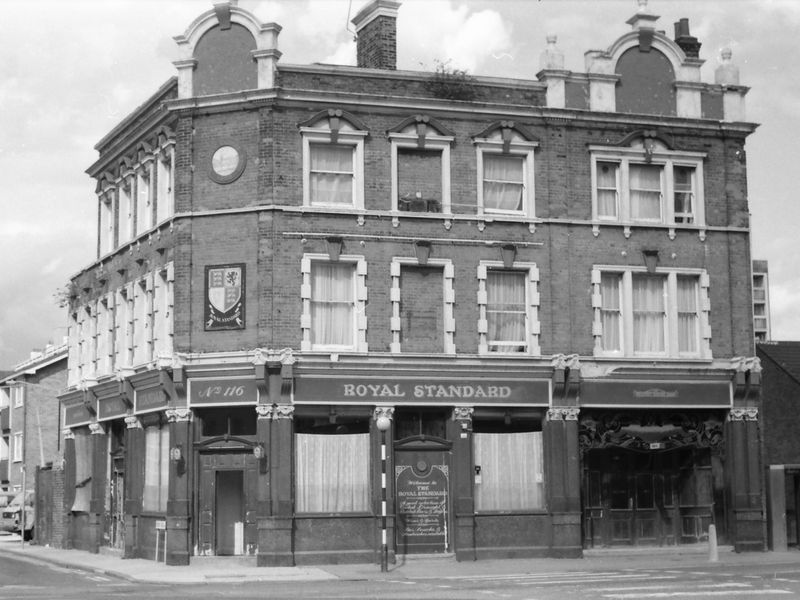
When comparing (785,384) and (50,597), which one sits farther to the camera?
(785,384)

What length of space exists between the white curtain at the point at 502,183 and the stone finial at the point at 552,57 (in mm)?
2766

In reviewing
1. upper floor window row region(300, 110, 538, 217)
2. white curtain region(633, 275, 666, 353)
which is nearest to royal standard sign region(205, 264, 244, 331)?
upper floor window row region(300, 110, 538, 217)

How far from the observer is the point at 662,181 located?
37.2 meters

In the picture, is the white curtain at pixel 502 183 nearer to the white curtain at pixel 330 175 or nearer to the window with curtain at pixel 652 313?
the window with curtain at pixel 652 313

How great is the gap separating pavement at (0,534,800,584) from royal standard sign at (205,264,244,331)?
6.07 m

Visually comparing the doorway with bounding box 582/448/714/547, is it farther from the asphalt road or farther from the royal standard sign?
the royal standard sign

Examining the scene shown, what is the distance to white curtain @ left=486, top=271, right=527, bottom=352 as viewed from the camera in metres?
35.5

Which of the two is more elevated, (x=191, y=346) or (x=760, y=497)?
(x=191, y=346)

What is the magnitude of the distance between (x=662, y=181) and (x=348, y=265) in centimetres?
958

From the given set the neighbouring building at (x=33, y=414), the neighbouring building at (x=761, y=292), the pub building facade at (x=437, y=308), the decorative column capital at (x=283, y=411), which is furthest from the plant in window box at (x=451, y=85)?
the neighbouring building at (x=761, y=292)

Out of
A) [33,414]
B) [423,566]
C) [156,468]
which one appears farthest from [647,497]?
[33,414]

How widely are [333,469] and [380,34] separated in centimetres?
1267

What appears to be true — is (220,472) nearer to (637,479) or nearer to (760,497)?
(637,479)

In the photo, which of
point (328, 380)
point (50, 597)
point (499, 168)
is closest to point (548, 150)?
point (499, 168)
